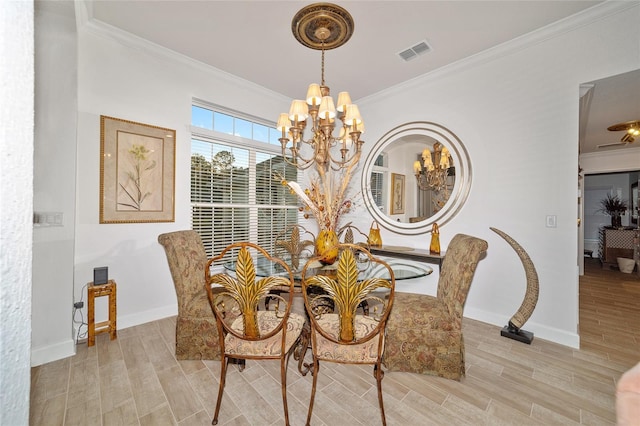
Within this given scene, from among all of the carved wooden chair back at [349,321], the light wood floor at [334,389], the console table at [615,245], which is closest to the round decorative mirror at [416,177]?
the light wood floor at [334,389]

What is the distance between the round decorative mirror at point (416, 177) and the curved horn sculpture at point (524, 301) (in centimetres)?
78

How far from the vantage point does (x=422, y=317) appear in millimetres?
1915

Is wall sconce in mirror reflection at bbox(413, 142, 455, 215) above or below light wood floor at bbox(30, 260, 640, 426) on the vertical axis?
above

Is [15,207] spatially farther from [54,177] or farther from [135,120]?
[135,120]

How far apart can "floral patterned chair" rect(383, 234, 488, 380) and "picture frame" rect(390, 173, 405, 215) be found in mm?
1690

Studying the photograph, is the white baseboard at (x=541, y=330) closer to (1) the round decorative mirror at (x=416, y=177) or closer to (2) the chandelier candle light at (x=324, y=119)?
(1) the round decorative mirror at (x=416, y=177)

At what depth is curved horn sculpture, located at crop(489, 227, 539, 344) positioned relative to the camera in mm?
2441

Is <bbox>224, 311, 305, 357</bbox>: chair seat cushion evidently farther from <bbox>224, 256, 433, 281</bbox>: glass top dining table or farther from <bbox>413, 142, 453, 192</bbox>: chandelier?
<bbox>413, 142, 453, 192</bbox>: chandelier

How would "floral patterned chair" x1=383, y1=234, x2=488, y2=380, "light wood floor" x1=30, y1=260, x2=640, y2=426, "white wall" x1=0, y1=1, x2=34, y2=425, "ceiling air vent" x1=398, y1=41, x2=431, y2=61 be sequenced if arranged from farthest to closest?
"ceiling air vent" x1=398, y1=41, x2=431, y2=61, "floral patterned chair" x1=383, y1=234, x2=488, y2=380, "light wood floor" x1=30, y1=260, x2=640, y2=426, "white wall" x1=0, y1=1, x2=34, y2=425

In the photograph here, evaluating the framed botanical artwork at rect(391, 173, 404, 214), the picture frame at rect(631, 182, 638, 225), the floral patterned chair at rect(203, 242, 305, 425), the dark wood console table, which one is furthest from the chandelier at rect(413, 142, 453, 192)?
the picture frame at rect(631, 182, 638, 225)

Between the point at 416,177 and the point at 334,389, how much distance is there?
268cm

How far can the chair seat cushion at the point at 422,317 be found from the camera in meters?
1.88

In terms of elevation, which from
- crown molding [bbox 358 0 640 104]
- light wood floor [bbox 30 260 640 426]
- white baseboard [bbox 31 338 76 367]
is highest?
crown molding [bbox 358 0 640 104]

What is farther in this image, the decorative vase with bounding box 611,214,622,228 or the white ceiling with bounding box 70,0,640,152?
the decorative vase with bounding box 611,214,622,228
